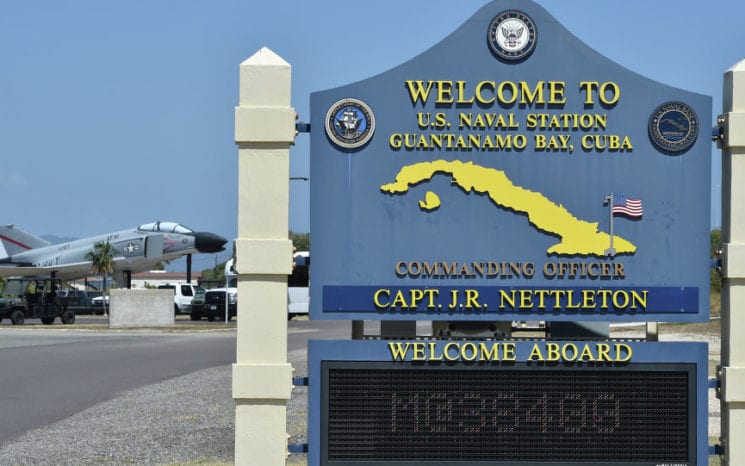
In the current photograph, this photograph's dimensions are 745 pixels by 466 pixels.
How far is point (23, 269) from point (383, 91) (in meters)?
69.4

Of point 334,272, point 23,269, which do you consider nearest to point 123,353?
point 334,272

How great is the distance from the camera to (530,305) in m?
8.00

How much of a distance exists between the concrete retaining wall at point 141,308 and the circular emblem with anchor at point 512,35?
41.7 m

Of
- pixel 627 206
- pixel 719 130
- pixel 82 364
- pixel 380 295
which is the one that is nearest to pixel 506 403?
pixel 380 295

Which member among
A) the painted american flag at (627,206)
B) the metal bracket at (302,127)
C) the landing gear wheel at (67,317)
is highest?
the metal bracket at (302,127)

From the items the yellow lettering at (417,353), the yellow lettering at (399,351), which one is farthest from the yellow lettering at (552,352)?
the yellow lettering at (399,351)

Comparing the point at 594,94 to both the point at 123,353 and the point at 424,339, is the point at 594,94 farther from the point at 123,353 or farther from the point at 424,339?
the point at 123,353

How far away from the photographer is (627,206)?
26.4 ft

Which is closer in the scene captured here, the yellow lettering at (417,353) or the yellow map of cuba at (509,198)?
the yellow lettering at (417,353)

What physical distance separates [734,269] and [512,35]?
2173mm

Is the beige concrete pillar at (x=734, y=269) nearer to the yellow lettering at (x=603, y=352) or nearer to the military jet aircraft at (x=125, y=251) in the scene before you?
the yellow lettering at (x=603, y=352)

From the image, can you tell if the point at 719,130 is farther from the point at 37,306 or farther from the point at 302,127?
the point at 37,306

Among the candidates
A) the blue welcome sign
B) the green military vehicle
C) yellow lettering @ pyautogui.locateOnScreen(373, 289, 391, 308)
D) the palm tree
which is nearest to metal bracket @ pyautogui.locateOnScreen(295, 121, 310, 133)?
the blue welcome sign

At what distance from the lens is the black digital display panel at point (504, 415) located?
25.1 feet
